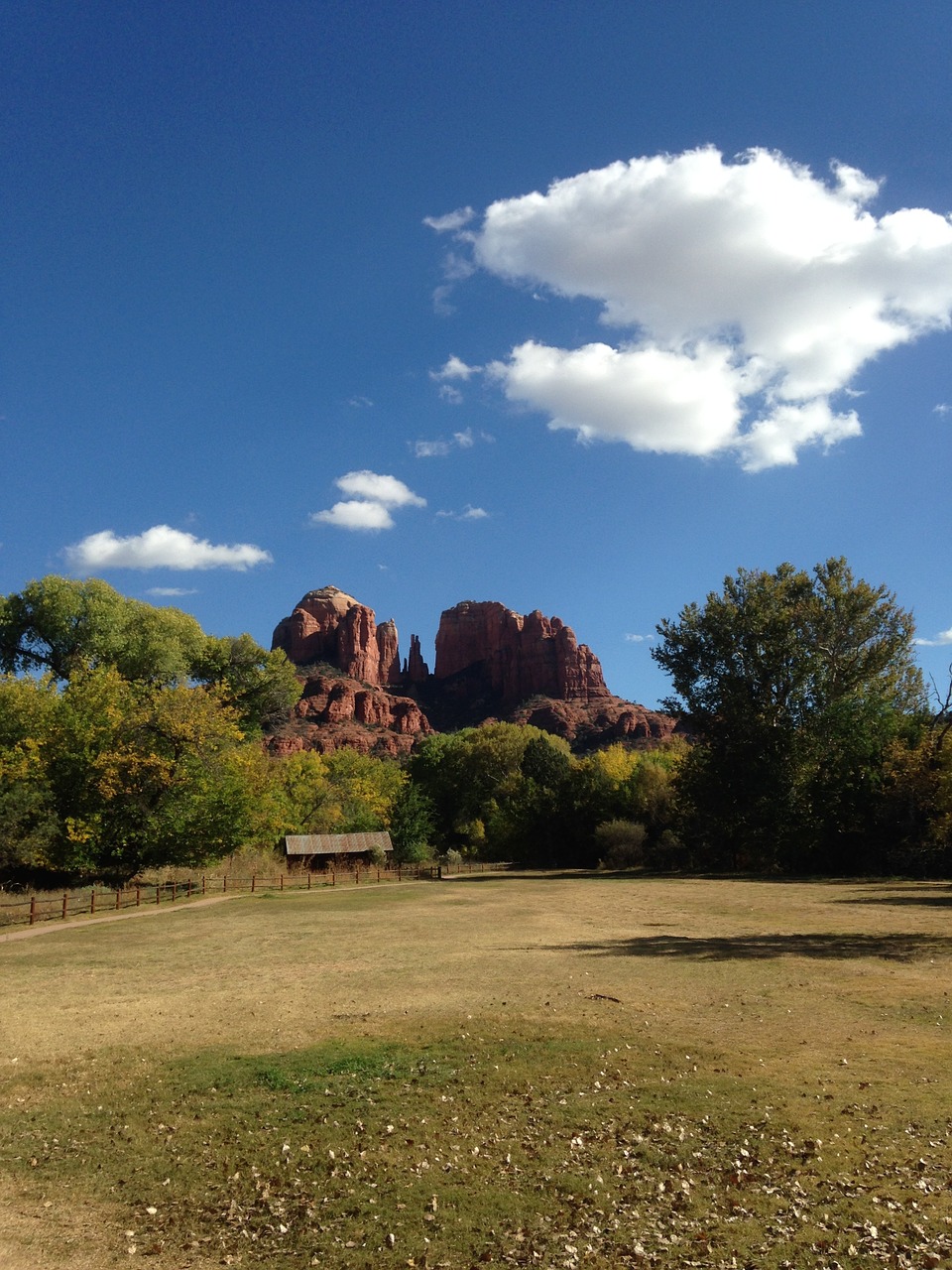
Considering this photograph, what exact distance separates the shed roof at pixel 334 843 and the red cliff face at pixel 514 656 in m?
106

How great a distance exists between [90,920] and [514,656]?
483 feet

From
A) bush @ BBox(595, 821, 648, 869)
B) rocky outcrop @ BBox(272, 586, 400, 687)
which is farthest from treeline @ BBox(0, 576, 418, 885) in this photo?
rocky outcrop @ BBox(272, 586, 400, 687)

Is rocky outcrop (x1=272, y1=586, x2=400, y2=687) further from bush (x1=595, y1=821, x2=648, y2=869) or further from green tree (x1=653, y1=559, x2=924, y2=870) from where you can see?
green tree (x1=653, y1=559, x2=924, y2=870)

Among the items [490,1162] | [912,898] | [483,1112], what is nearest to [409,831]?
[912,898]

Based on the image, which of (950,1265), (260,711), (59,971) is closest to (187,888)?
(59,971)

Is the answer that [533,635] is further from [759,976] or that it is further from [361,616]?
[759,976]

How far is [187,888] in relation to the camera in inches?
1618

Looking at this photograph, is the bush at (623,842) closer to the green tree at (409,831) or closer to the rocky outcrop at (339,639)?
the green tree at (409,831)

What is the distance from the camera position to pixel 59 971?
731 inches

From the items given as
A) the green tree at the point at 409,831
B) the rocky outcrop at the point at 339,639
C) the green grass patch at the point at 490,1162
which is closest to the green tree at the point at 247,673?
the green tree at the point at 409,831

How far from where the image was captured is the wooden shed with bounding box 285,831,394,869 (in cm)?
5909

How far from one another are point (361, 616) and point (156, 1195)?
171 m

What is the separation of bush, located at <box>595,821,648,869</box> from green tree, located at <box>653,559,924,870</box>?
9338 mm

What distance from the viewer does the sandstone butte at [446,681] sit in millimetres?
148250
